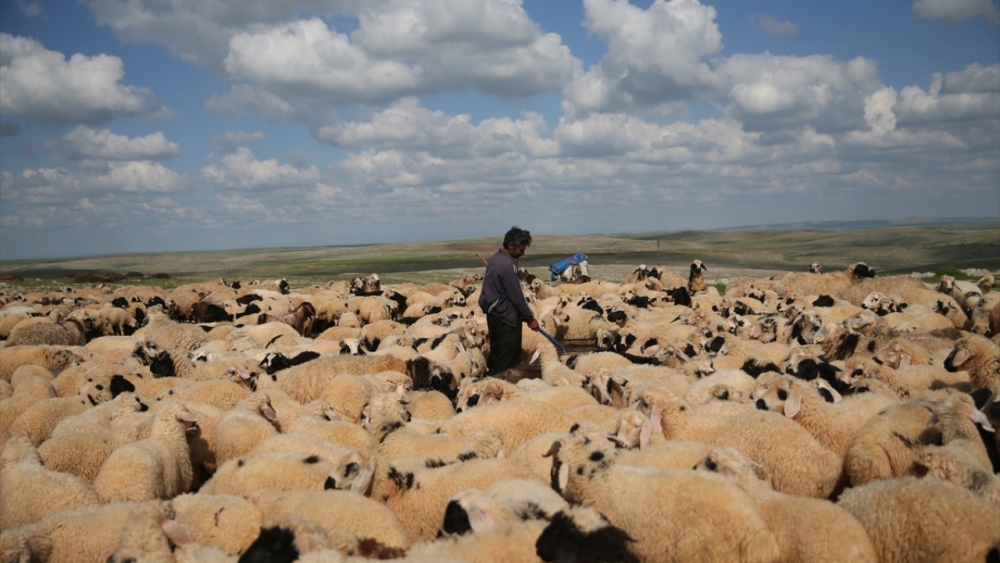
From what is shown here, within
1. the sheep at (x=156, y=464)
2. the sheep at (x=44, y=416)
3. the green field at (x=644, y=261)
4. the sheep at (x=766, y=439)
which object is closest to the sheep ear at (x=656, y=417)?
the sheep at (x=766, y=439)

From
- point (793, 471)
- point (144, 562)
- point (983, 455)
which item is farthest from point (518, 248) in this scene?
point (144, 562)

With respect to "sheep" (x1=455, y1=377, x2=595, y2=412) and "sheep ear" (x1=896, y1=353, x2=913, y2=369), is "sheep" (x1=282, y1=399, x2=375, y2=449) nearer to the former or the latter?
"sheep" (x1=455, y1=377, x2=595, y2=412)

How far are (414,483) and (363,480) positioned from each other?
1.55ft

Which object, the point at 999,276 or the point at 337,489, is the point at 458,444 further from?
the point at 999,276

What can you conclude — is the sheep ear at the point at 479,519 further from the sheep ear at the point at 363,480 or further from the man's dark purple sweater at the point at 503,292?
the man's dark purple sweater at the point at 503,292

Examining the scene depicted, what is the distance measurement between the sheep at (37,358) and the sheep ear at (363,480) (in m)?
10.7

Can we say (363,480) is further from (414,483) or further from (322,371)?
(322,371)

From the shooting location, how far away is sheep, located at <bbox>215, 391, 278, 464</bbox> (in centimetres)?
725

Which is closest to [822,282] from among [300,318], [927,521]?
[300,318]

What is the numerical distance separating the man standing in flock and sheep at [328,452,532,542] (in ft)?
17.7

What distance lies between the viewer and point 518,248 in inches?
425

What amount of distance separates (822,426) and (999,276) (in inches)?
1029

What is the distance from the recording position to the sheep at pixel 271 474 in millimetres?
5824

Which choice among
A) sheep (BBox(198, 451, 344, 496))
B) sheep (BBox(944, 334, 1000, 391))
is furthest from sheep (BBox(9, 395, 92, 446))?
sheep (BBox(944, 334, 1000, 391))
